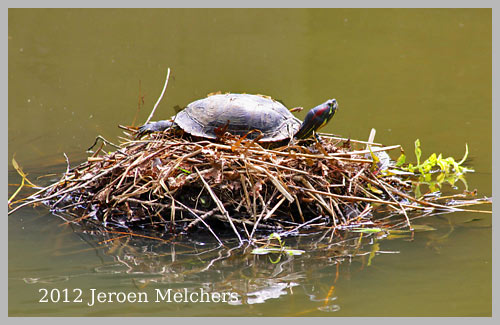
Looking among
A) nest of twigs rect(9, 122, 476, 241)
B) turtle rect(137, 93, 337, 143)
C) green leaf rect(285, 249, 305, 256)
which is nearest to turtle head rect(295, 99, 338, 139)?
turtle rect(137, 93, 337, 143)

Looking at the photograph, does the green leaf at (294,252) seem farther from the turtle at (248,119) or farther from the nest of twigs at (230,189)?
the turtle at (248,119)

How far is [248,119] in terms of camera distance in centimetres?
415

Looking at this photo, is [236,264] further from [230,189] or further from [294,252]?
[230,189]

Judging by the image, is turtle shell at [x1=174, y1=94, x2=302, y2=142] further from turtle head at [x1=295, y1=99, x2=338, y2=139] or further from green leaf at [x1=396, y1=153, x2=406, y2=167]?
green leaf at [x1=396, y1=153, x2=406, y2=167]

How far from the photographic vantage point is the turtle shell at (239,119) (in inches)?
163

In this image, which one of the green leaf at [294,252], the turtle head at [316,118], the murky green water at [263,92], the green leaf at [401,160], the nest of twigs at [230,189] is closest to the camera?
the murky green water at [263,92]

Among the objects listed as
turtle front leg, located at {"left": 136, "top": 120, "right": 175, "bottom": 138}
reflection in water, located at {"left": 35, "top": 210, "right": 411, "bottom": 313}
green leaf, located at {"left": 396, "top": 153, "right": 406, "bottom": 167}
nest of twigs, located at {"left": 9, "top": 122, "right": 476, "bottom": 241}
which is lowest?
reflection in water, located at {"left": 35, "top": 210, "right": 411, "bottom": 313}

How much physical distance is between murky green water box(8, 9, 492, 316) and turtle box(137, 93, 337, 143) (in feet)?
2.85

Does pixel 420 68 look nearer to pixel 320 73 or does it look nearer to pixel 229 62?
pixel 320 73

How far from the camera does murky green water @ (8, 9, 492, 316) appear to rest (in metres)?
3.02

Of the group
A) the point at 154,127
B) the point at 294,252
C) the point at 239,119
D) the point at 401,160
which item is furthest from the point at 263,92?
the point at 294,252

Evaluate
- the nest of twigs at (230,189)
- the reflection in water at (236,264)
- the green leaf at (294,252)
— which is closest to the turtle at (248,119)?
the nest of twigs at (230,189)

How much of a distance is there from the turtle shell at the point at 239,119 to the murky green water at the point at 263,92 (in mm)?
877

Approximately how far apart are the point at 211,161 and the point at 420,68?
5.53 metres
